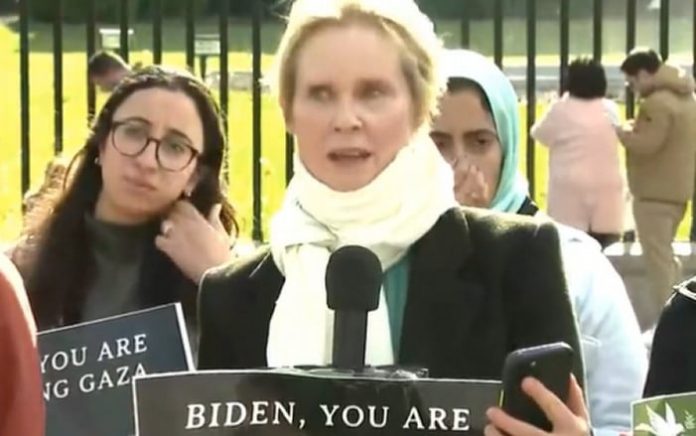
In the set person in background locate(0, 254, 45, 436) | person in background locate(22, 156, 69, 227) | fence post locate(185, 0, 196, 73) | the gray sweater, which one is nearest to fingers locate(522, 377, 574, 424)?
person in background locate(0, 254, 45, 436)

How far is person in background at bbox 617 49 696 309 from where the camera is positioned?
9.60 meters

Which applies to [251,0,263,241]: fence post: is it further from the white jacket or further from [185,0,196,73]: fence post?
the white jacket

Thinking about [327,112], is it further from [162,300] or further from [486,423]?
[162,300]

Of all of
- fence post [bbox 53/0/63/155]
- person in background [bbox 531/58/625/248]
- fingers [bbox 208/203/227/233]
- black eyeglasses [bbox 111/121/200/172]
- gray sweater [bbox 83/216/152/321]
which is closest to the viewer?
gray sweater [bbox 83/216/152/321]

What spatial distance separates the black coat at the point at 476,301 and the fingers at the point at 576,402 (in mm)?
368

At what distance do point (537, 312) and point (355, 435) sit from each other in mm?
516

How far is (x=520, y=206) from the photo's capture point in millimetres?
3578

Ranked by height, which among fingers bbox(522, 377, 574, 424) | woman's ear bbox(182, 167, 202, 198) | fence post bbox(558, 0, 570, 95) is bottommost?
fingers bbox(522, 377, 574, 424)

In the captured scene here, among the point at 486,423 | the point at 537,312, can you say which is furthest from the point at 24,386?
the point at 537,312

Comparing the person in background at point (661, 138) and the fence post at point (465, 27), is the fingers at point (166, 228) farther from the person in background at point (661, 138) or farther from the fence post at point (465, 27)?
the person in background at point (661, 138)

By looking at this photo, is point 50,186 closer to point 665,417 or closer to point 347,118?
point 347,118

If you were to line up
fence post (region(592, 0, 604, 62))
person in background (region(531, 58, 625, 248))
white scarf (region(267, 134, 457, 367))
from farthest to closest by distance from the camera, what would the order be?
person in background (region(531, 58, 625, 248)), fence post (region(592, 0, 604, 62)), white scarf (region(267, 134, 457, 367))

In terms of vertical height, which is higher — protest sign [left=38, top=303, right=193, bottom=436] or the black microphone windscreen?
the black microphone windscreen

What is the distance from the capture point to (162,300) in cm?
374
